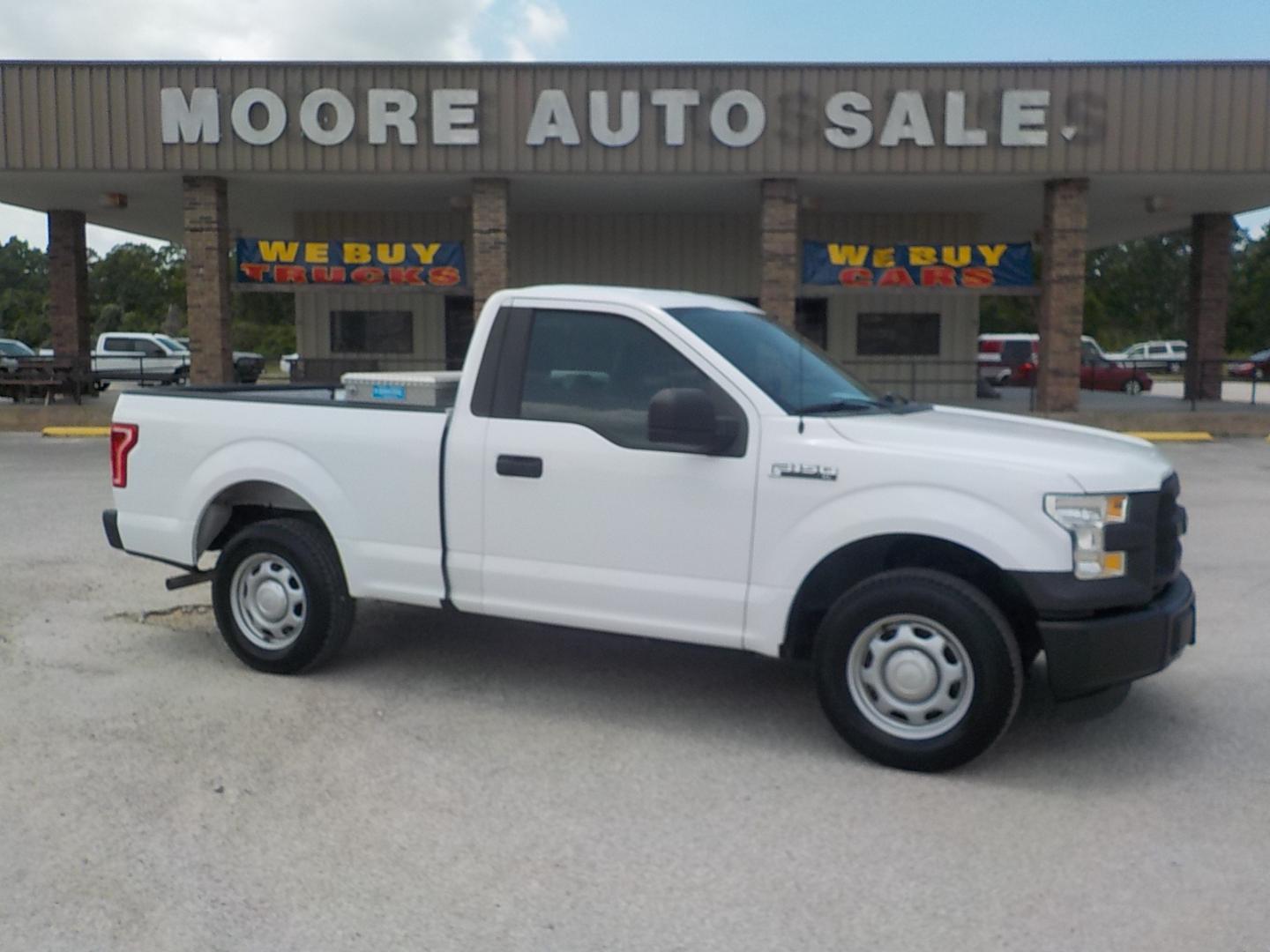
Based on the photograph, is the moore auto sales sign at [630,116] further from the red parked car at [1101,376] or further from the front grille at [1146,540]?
the red parked car at [1101,376]

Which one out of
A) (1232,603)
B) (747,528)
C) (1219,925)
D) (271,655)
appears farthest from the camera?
(1232,603)

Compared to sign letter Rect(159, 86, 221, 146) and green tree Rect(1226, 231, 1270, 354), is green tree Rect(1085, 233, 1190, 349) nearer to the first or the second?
green tree Rect(1226, 231, 1270, 354)

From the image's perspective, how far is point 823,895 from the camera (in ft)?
12.6

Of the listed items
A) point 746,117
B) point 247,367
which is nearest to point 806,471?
point 746,117

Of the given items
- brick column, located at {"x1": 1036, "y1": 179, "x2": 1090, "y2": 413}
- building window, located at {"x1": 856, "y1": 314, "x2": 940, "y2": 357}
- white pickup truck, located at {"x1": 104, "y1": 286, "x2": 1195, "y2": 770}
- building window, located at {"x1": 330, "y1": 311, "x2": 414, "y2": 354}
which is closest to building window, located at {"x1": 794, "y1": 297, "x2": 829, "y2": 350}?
building window, located at {"x1": 856, "y1": 314, "x2": 940, "y2": 357}

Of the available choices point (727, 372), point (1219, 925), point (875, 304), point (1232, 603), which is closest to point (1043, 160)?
point (875, 304)

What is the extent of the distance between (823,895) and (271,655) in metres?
3.33

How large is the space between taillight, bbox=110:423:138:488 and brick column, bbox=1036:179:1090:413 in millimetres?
15651

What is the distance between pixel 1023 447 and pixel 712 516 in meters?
1.27

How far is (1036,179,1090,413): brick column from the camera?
1880cm

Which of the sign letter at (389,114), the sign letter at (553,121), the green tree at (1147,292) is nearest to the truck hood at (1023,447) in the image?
the sign letter at (553,121)

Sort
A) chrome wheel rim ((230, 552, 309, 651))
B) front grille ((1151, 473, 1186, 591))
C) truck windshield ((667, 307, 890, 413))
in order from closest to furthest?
1. front grille ((1151, 473, 1186, 591))
2. truck windshield ((667, 307, 890, 413))
3. chrome wheel rim ((230, 552, 309, 651))

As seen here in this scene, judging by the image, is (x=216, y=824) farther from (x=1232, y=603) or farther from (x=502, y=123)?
(x=502, y=123)

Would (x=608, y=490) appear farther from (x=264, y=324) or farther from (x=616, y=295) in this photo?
(x=264, y=324)
